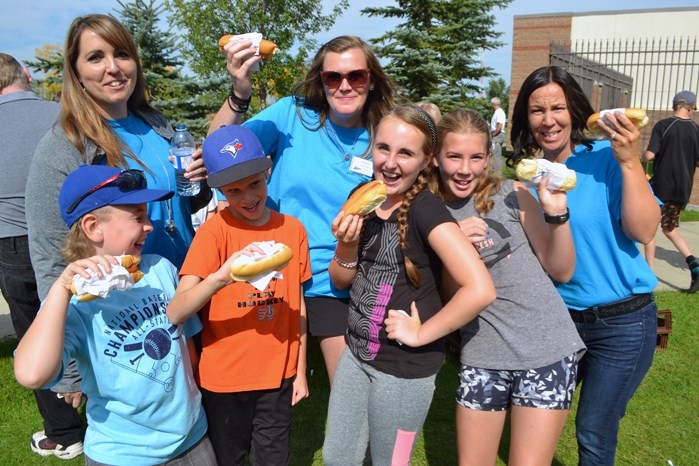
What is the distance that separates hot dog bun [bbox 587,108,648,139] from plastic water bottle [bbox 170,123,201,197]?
206cm

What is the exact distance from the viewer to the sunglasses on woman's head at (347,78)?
2.88 metres

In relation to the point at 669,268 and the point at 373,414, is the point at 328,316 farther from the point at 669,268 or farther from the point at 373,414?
the point at 669,268

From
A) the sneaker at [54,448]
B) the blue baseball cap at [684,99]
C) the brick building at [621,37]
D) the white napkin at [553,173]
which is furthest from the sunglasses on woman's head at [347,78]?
the brick building at [621,37]

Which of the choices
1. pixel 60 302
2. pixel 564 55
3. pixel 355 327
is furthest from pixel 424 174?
pixel 564 55

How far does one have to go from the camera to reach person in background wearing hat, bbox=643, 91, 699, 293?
8.18 m

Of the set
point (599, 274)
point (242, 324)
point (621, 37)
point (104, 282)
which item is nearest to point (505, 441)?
point (599, 274)

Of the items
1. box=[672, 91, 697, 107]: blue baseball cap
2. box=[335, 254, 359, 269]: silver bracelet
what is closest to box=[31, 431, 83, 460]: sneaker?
box=[335, 254, 359, 269]: silver bracelet

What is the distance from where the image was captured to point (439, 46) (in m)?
16.5

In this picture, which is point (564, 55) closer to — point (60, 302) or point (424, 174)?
point (424, 174)

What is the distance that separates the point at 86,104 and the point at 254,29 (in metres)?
12.4

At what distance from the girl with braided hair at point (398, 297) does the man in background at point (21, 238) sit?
2.46m

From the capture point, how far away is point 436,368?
7.83ft

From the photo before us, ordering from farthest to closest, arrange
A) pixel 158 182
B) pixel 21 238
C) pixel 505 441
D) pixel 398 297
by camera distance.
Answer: pixel 505 441, pixel 21 238, pixel 158 182, pixel 398 297

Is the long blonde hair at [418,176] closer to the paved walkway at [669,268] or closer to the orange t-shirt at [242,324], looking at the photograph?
the orange t-shirt at [242,324]
